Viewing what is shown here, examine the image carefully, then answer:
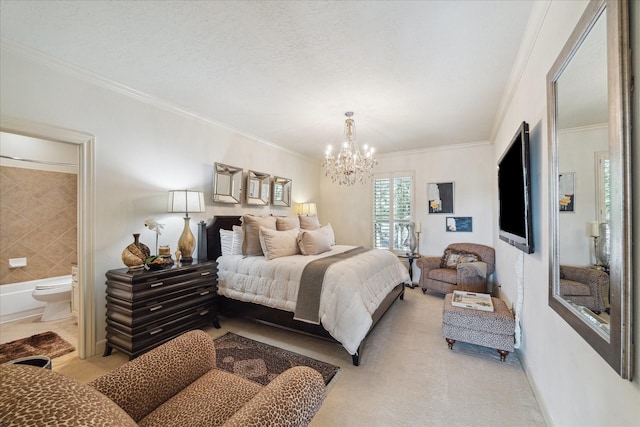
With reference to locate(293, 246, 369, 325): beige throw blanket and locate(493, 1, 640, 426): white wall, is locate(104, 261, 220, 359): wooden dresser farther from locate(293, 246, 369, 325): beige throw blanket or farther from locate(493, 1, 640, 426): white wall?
locate(493, 1, 640, 426): white wall

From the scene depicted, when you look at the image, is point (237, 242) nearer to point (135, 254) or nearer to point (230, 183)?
point (230, 183)

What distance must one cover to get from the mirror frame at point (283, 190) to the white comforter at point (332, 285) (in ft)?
5.55

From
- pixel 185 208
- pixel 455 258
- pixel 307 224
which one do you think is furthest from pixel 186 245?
pixel 455 258

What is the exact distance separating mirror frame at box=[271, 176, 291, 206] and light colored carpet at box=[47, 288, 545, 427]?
232cm

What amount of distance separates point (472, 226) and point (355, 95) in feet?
11.0

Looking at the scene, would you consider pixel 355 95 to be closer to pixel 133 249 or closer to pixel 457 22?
pixel 457 22

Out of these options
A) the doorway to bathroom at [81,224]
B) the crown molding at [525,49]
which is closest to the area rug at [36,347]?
the doorway to bathroom at [81,224]

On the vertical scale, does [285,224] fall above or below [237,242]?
above

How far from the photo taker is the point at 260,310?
9.20ft

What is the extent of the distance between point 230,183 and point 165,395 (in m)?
3.02

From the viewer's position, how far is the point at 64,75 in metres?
2.27

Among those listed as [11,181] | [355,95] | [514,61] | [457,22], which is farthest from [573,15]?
[11,181]

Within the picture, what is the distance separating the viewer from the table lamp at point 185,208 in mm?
2904

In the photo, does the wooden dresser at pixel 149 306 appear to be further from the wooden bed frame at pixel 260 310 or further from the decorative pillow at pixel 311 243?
the decorative pillow at pixel 311 243
